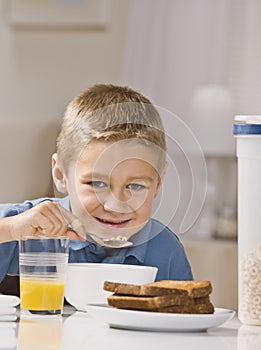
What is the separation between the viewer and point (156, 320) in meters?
0.98

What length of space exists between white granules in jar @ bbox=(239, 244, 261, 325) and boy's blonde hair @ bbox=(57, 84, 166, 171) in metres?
0.23

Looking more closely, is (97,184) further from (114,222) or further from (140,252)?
(140,252)

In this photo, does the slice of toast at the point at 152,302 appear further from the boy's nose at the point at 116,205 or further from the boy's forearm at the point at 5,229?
the boy's forearm at the point at 5,229

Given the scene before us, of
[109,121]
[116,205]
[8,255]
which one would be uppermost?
[109,121]

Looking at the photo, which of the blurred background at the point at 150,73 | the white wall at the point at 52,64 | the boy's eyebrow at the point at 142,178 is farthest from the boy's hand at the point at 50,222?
the white wall at the point at 52,64

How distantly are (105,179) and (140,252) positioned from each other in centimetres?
23

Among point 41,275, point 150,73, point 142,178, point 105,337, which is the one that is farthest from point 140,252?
point 150,73

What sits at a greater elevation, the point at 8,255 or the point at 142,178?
the point at 142,178

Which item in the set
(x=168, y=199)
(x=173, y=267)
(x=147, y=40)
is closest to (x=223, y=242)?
(x=147, y=40)

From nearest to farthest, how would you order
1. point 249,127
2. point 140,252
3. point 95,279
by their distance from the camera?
point 249,127 → point 95,279 → point 140,252

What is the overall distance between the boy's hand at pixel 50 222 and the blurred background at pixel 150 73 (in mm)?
1816

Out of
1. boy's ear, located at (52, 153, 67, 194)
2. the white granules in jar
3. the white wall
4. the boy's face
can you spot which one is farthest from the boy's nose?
the white wall

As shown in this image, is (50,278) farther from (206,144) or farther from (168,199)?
(206,144)

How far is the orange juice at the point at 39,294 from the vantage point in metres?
1.08
